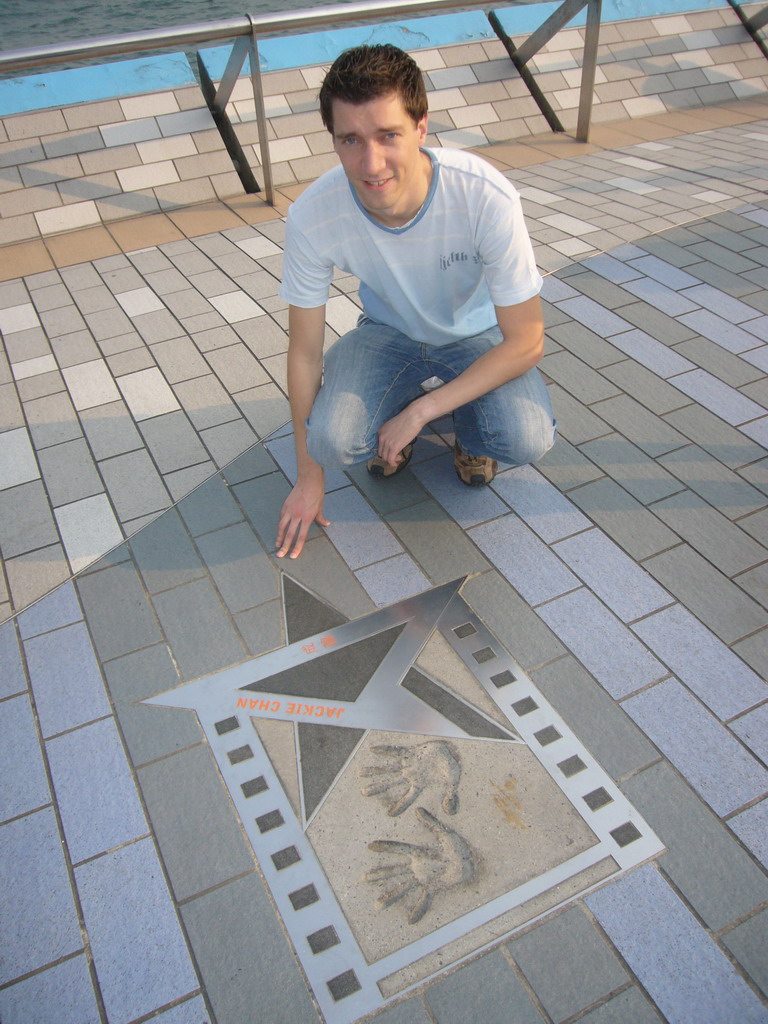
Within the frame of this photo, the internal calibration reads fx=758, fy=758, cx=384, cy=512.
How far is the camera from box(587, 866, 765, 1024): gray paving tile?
4.78 feet

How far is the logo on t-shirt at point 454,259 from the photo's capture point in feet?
7.04

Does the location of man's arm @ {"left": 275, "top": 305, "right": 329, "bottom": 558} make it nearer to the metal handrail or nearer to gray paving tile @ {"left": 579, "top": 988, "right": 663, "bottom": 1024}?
gray paving tile @ {"left": 579, "top": 988, "right": 663, "bottom": 1024}

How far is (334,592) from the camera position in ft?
7.59

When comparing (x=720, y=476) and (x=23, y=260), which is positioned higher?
(x=23, y=260)

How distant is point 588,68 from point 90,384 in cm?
397

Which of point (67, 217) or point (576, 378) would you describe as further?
point (67, 217)

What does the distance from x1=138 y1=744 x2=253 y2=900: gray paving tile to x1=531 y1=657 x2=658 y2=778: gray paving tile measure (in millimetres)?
855

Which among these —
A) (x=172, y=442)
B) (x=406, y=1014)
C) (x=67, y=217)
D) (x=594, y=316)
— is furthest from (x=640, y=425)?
(x=67, y=217)

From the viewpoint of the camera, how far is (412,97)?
182 centimetres

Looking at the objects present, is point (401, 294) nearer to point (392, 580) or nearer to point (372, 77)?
point (372, 77)

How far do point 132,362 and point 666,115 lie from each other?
4726 mm

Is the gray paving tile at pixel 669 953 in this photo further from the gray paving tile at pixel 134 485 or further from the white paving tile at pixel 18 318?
the white paving tile at pixel 18 318

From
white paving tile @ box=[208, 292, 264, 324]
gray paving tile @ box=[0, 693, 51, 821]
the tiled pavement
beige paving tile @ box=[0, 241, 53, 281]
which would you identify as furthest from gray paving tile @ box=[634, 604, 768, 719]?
beige paving tile @ box=[0, 241, 53, 281]

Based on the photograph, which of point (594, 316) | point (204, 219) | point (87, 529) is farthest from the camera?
point (204, 219)
